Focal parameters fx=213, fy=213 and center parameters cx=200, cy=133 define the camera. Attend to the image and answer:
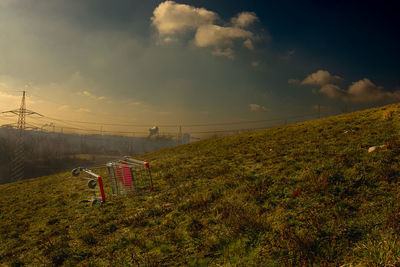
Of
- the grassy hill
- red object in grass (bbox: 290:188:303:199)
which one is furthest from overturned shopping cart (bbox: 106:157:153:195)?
red object in grass (bbox: 290:188:303:199)

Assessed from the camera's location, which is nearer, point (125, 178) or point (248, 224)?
point (248, 224)

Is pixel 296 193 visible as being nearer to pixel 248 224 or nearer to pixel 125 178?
pixel 248 224

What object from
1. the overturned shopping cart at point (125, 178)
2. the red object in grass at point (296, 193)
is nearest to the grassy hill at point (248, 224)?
the red object in grass at point (296, 193)

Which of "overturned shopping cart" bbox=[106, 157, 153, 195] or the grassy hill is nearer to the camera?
the grassy hill

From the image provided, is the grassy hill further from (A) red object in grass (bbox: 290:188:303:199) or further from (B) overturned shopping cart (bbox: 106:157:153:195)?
(B) overturned shopping cart (bbox: 106:157:153:195)

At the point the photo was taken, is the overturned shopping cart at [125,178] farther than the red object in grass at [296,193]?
Yes

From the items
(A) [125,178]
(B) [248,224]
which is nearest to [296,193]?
(B) [248,224]

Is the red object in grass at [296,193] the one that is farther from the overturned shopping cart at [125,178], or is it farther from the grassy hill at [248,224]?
the overturned shopping cart at [125,178]

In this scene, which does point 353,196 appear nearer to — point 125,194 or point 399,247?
point 399,247

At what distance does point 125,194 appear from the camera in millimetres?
11602

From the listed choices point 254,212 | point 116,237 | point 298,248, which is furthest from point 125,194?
point 298,248

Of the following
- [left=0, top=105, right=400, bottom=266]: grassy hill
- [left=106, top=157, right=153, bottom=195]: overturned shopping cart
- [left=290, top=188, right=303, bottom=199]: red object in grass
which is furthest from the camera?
[left=106, top=157, right=153, bottom=195]: overturned shopping cart

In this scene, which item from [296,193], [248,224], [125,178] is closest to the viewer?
[248,224]

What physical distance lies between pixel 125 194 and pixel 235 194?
6557mm
